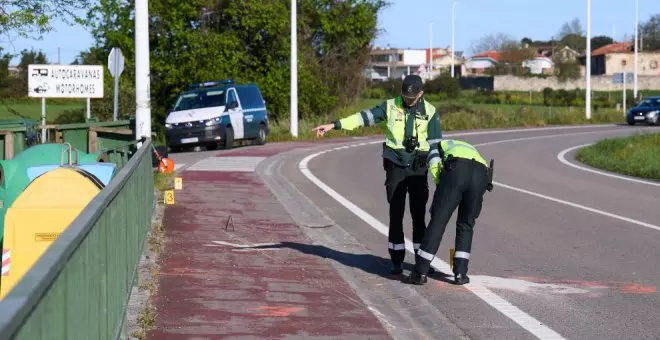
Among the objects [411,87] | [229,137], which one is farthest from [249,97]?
[411,87]

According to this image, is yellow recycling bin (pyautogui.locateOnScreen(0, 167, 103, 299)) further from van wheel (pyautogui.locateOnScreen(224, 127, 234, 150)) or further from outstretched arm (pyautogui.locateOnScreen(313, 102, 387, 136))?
van wheel (pyautogui.locateOnScreen(224, 127, 234, 150))

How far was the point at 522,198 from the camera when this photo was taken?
18.5m

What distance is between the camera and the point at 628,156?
94.4 ft

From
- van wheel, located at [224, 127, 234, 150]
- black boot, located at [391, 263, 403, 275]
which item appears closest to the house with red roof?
van wheel, located at [224, 127, 234, 150]

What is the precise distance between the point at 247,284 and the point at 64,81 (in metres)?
15.8

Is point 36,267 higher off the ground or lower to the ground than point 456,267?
higher

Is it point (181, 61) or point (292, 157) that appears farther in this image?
point (181, 61)

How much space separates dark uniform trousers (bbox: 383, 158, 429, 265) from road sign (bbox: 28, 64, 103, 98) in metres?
15.1

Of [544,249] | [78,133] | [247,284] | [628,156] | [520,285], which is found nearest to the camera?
[247,284]

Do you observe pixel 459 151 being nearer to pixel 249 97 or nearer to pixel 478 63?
pixel 249 97

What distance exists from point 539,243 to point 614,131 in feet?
118

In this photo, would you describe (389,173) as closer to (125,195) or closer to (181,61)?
(125,195)

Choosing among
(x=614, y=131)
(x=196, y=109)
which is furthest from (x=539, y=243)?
(x=614, y=131)

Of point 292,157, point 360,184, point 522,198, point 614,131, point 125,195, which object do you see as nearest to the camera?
point 125,195
